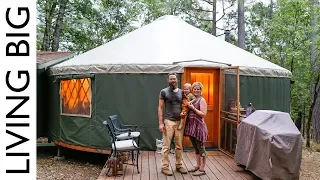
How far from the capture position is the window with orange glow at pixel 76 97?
6.61 metres

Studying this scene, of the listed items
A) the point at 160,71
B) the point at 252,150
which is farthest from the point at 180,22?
the point at 252,150

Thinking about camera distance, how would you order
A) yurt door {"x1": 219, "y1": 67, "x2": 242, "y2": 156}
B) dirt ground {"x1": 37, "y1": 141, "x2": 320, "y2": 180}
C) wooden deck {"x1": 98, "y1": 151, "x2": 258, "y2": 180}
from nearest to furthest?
wooden deck {"x1": 98, "y1": 151, "x2": 258, "y2": 180} → yurt door {"x1": 219, "y1": 67, "x2": 242, "y2": 156} → dirt ground {"x1": 37, "y1": 141, "x2": 320, "y2": 180}

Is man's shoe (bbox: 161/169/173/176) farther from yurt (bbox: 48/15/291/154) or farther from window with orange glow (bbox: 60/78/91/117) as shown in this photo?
window with orange glow (bbox: 60/78/91/117)

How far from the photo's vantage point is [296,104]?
13.7m

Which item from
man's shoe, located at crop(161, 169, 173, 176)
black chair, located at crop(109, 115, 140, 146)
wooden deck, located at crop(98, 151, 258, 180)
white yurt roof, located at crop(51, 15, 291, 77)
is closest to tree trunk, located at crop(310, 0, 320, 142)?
white yurt roof, located at crop(51, 15, 291, 77)

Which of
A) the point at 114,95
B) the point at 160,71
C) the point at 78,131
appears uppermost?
the point at 160,71

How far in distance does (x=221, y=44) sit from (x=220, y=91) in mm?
1489

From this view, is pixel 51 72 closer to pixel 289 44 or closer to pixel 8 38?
pixel 8 38

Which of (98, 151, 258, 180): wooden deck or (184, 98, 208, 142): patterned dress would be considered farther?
(98, 151, 258, 180): wooden deck

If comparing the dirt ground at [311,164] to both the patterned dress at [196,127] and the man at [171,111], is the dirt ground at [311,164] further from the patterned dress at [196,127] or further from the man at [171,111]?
the man at [171,111]

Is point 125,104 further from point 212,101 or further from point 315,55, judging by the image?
point 315,55

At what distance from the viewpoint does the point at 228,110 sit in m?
5.93

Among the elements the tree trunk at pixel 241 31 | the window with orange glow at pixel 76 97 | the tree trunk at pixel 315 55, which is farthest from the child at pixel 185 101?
the tree trunk at pixel 241 31

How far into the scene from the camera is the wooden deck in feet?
14.6
